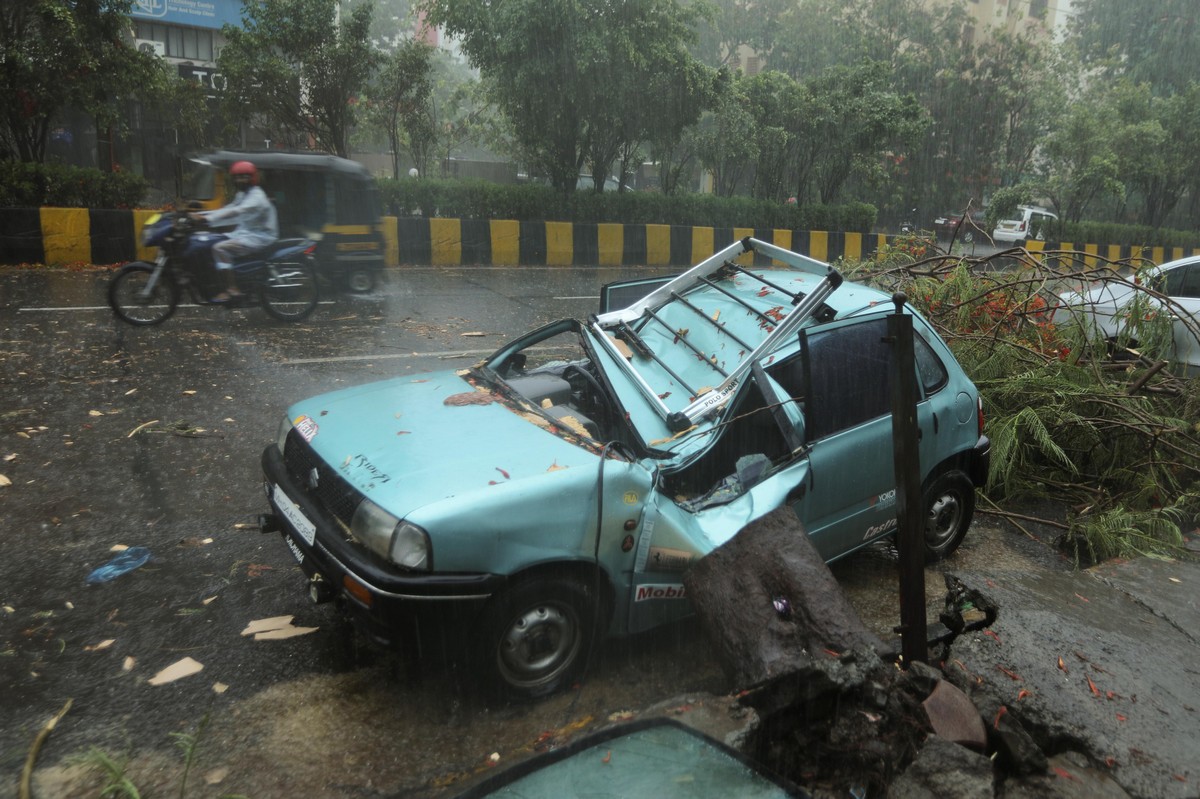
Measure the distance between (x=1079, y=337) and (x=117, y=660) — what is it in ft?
23.0

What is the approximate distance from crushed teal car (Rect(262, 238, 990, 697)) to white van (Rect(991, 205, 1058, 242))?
98.6 ft

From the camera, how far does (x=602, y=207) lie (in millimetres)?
18312

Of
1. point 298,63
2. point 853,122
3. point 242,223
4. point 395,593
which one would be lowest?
point 395,593

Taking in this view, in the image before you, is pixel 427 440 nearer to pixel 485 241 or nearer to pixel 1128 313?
pixel 1128 313

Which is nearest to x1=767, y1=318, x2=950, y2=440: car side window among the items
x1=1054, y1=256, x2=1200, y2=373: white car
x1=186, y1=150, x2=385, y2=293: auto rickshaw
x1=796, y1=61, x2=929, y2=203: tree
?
x1=1054, y1=256, x2=1200, y2=373: white car

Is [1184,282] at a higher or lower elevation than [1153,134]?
lower

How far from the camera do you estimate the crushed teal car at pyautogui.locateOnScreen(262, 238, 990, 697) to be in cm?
307

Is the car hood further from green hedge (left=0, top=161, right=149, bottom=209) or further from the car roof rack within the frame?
green hedge (left=0, top=161, right=149, bottom=209)

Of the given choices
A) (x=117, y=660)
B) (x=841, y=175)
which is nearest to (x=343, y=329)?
Answer: (x=117, y=660)

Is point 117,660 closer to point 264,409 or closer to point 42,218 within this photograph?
point 264,409

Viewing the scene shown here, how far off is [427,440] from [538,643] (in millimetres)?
957

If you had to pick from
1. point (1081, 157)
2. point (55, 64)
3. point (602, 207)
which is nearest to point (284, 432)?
point (55, 64)

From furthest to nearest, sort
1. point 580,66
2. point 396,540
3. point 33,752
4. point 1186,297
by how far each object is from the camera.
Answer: point 580,66
point 1186,297
point 396,540
point 33,752

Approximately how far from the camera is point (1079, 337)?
707 centimetres
